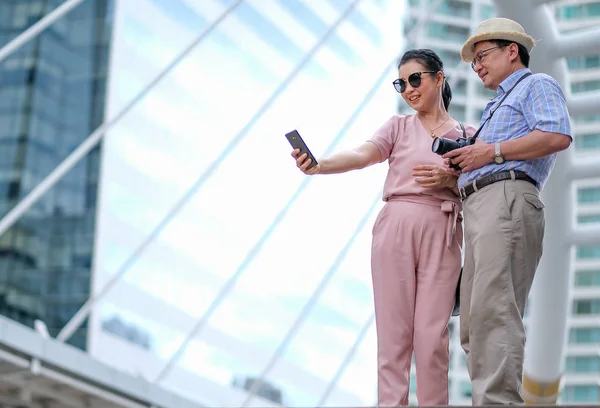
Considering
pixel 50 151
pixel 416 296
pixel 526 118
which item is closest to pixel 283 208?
pixel 416 296

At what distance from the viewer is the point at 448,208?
4.34 m

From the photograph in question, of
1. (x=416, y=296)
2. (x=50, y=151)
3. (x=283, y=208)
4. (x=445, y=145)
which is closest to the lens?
(x=445, y=145)

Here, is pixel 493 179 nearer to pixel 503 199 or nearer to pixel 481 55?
pixel 503 199

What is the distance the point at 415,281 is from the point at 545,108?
30.6 inches

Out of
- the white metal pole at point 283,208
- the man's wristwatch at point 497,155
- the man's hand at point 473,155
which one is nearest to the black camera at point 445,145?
the man's hand at point 473,155

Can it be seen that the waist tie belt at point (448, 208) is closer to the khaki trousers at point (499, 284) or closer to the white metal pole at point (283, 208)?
the khaki trousers at point (499, 284)

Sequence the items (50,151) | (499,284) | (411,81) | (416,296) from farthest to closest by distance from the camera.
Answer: (50,151) → (411,81) → (416,296) → (499,284)

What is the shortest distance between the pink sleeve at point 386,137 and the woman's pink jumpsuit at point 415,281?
113mm

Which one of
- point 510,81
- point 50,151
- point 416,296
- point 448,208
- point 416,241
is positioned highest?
point 50,151

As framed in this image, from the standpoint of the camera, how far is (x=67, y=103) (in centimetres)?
3534

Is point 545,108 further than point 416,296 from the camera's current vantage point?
No

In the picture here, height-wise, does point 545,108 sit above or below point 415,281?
above

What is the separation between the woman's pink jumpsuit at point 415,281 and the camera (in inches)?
167

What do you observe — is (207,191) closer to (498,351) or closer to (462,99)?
(462,99)
